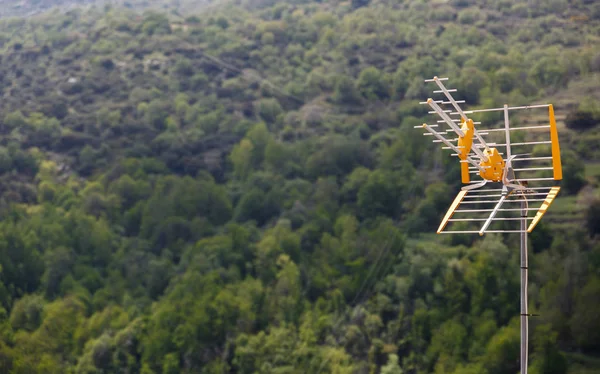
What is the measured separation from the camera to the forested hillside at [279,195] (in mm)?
51500

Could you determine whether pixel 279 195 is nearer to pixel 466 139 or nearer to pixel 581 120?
pixel 581 120

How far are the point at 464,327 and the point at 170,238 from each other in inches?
1188

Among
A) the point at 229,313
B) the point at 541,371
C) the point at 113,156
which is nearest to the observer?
the point at 541,371

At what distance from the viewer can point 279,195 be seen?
76438mm

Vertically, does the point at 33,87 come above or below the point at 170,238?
above

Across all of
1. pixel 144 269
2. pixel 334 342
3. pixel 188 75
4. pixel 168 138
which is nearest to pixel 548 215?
pixel 334 342

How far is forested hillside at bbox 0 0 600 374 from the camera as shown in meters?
51.5

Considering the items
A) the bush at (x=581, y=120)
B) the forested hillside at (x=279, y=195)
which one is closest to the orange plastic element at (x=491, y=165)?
the forested hillside at (x=279, y=195)

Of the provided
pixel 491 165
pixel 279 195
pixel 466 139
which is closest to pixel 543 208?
pixel 491 165

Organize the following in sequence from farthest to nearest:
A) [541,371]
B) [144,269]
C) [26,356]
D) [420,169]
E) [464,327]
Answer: [420,169] → [144,269] → [26,356] → [464,327] → [541,371]

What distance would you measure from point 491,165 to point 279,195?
2578 inches

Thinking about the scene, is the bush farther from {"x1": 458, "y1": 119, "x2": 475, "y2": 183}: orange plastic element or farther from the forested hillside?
{"x1": 458, "y1": 119, "x2": 475, "y2": 183}: orange plastic element

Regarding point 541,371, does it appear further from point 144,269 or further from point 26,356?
point 144,269

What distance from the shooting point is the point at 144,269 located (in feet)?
220
